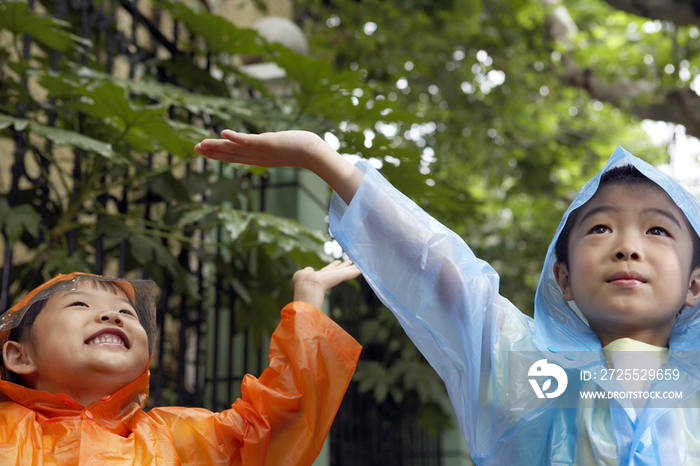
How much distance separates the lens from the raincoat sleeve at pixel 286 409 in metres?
1.55

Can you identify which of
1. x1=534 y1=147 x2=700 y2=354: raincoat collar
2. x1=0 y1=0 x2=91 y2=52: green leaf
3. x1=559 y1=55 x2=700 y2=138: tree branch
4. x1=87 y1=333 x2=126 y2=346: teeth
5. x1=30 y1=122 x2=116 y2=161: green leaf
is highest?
x1=559 y1=55 x2=700 y2=138: tree branch

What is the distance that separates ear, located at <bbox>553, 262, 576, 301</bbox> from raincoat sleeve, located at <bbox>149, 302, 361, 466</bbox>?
0.52m

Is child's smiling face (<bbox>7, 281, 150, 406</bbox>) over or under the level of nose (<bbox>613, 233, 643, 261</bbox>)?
under

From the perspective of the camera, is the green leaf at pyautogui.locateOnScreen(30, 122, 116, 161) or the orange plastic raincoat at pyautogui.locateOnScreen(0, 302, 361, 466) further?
the green leaf at pyautogui.locateOnScreen(30, 122, 116, 161)

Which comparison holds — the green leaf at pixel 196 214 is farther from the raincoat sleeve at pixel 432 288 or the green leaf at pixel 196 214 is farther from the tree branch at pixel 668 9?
the tree branch at pixel 668 9

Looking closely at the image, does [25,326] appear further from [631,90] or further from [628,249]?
[631,90]

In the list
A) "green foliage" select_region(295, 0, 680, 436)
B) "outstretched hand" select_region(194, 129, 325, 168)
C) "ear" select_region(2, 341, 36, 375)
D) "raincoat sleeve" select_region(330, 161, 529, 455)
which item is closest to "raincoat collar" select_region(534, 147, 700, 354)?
"raincoat sleeve" select_region(330, 161, 529, 455)

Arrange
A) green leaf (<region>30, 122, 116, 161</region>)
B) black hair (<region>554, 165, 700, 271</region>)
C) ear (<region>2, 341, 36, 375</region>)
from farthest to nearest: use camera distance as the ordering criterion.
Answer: green leaf (<region>30, 122, 116, 161</region>) → ear (<region>2, 341, 36, 375</region>) → black hair (<region>554, 165, 700, 271</region>)

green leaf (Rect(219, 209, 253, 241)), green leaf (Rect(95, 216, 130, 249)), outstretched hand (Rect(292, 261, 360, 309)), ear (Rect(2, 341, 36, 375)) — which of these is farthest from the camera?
green leaf (Rect(95, 216, 130, 249))

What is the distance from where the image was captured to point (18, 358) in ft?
5.09

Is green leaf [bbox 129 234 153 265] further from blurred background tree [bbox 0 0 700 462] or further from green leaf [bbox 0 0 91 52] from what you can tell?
green leaf [bbox 0 0 91 52]

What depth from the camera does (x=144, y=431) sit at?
1506mm

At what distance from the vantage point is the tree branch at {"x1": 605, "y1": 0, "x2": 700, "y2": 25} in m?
4.71

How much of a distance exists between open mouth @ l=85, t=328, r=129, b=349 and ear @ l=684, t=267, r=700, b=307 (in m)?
1.29
